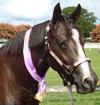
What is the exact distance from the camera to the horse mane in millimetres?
4562

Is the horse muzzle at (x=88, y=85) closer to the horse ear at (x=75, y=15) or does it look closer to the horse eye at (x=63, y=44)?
the horse eye at (x=63, y=44)

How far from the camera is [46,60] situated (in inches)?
178

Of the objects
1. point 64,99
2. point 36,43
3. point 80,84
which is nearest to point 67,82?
point 80,84

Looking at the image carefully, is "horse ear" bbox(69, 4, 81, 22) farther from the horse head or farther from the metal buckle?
the metal buckle

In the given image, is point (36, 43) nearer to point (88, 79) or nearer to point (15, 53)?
point (15, 53)

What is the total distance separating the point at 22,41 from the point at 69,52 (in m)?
0.68

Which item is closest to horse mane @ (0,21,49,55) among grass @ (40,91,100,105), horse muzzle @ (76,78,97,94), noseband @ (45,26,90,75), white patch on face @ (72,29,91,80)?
noseband @ (45,26,90,75)

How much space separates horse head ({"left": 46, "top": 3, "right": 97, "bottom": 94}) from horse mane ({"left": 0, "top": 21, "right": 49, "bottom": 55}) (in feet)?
0.46

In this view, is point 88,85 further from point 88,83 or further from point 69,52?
→ point 69,52

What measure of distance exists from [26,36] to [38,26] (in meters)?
0.17

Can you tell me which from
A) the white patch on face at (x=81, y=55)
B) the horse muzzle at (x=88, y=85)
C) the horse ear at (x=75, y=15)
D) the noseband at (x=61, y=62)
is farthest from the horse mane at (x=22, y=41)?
the horse muzzle at (x=88, y=85)

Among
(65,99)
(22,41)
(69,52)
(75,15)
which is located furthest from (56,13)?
(65,99)

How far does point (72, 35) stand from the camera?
4.25 metres

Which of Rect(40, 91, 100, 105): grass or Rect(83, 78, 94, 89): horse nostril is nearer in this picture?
Rect(83, 78, 94, 89): horse nostril
